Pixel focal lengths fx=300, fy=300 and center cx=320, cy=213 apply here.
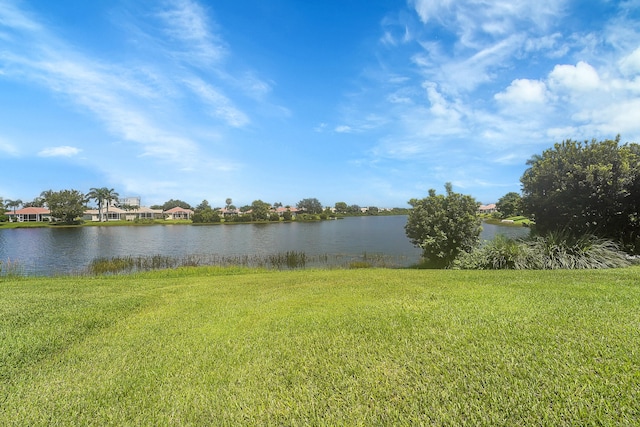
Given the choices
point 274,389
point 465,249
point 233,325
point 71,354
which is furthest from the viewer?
point 465,249

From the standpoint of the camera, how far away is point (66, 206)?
58969 millimetres

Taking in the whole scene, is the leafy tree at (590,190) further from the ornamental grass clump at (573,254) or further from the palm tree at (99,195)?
the palm tree at (99,195)

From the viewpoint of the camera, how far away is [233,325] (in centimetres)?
410

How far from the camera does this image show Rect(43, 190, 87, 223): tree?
58312 millimetres

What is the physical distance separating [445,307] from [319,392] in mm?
2395

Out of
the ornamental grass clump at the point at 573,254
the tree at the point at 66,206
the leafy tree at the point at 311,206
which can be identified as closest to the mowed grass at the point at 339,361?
the ornamental grass clump at the point at 573,254

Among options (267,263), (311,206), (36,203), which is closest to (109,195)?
(36,203)

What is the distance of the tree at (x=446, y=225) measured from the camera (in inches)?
465

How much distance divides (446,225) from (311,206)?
8567 centimetres

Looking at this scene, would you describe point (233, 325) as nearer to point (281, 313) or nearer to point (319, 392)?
point (281, 313)

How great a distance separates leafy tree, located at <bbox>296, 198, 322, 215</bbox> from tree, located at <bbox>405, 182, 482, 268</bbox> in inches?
3246

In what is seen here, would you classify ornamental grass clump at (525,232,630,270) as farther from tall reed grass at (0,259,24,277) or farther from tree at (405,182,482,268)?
tall reed grass at (0,259,24,277)

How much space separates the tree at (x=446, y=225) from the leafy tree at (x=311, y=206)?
82453 mm

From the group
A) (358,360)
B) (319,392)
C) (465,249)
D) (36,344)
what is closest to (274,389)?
(319,392)
